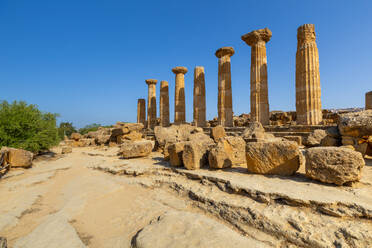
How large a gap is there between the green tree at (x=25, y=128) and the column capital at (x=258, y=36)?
46.3ft

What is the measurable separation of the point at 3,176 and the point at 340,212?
9.48 meters

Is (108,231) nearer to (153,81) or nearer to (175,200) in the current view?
(175,200)

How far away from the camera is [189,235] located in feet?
8.71

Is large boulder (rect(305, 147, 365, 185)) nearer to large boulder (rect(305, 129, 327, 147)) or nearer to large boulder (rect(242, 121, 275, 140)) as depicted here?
large boulder (rect(242, 121, 275, 140))

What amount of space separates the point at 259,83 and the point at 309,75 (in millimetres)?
3053

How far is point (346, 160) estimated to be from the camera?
3.08 m

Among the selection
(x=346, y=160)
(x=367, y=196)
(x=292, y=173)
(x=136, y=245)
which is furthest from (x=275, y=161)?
(x=136, y=245)

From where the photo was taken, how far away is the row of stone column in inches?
423

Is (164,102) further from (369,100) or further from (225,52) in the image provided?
(369,100)

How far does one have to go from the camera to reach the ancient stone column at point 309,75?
10688 mm

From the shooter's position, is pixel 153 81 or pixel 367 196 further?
pixel 153 81

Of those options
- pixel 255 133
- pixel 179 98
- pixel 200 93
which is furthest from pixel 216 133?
pixel 179 98

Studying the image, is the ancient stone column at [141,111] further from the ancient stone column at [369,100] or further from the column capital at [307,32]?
the ancient stone column at [369,100]

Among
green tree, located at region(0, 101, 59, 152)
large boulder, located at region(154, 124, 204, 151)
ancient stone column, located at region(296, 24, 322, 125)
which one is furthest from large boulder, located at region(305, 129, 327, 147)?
green tree, located at region(0, 101, 59, 152)
